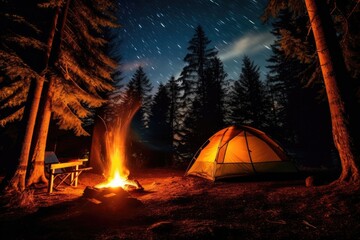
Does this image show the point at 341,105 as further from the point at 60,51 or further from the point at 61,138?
the point at 61,138

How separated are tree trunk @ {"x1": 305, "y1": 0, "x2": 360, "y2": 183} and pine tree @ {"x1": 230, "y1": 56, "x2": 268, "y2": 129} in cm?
1843

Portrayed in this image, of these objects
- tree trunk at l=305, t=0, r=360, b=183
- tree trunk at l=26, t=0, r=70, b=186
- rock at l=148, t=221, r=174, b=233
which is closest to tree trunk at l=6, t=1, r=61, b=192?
tree trunk at l=26, t=0, r=70, b=186

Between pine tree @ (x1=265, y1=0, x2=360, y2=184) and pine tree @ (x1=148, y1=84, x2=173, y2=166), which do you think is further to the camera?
pine tree @ (x1=148, y1=84, x2=173, y2=166)

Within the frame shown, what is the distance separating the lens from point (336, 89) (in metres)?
5.42

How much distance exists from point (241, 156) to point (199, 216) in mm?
4808

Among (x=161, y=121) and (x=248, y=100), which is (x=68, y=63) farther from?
(x=161, y=121)

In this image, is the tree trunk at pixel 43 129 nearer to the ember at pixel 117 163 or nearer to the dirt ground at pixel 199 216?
the dirt ground at pixel 199 216

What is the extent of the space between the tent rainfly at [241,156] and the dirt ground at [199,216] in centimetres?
203

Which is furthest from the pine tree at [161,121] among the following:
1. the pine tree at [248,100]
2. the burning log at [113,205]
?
the burning log at [113,205]

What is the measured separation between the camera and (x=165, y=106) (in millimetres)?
35469

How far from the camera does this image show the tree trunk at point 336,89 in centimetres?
502

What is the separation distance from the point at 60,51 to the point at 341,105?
1009 centimetres

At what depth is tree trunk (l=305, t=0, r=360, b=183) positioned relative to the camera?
16.5 feet

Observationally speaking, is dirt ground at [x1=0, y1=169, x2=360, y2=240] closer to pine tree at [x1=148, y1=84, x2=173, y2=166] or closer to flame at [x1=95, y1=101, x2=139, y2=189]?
flame at [x1=95, y1=101, x2=139, y2=189]
